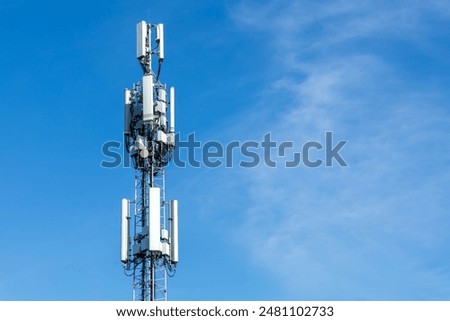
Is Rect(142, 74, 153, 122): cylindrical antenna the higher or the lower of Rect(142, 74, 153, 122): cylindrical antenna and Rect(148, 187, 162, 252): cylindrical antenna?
the higher

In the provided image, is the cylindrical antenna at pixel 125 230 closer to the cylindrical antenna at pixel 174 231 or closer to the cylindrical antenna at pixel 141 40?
the cylindrical antenna at pixel 174 231

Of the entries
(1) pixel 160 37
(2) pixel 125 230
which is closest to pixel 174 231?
(2) pixel 125 230

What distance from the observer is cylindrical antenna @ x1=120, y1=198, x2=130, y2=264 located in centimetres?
6788

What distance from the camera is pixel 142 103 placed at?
232 ft

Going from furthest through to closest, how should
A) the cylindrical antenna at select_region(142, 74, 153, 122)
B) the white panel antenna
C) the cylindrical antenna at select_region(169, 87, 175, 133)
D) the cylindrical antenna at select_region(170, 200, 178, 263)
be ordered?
the cylindrical antenna at select_region(169, 87, 175, 133)
the cylindrical antenna at select_region(142, 74, 153, 122)
the cylindrical antenna at select_region(170, 200, 178, 263)
the white panel antenna

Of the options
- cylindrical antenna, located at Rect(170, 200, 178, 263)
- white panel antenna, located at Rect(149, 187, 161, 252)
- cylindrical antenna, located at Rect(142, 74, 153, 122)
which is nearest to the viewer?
white panel antenna, located at Rect(149, 187, 161, 252)

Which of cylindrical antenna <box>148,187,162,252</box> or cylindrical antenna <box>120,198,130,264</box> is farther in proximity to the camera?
cylindrical antenna <box>120,198,130,264</box>

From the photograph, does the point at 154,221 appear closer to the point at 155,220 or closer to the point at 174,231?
the point at 155,220

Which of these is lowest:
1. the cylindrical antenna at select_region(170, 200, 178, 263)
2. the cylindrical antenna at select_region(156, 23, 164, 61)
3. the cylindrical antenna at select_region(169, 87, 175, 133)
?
the cylindrical antenna at select_region(170, 200, 178, 263)

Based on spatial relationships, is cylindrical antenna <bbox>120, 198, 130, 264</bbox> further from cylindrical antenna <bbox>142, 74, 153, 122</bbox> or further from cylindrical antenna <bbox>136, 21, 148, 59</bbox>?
cylindrical antenna <bbox>136, 21, 148, 59</bbox>

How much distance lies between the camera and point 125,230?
2685 inches
